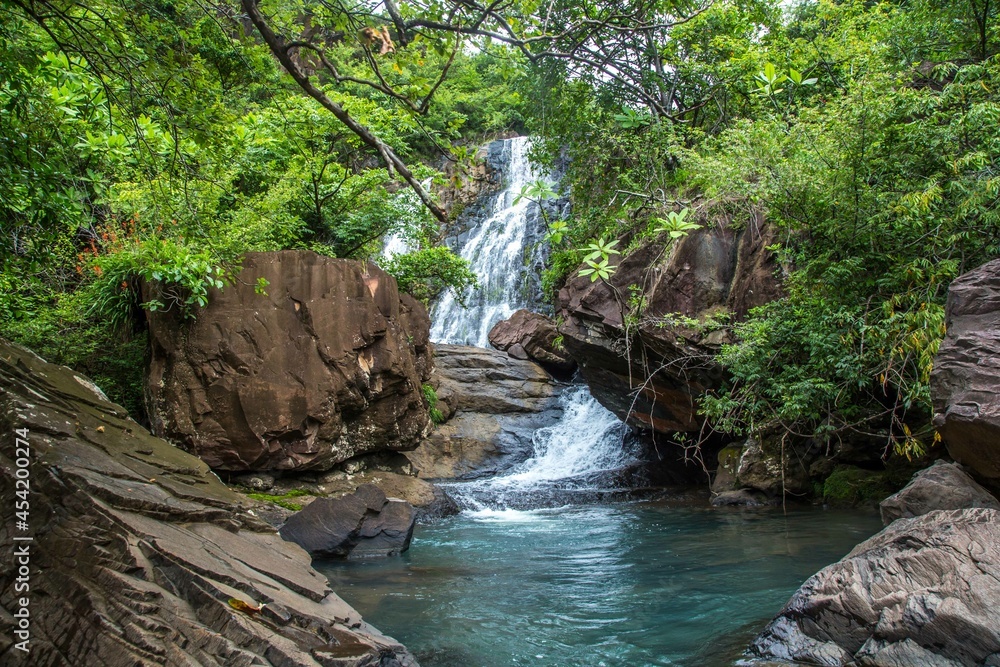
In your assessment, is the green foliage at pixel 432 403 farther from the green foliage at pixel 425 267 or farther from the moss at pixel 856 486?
the moss at pixel 856 486

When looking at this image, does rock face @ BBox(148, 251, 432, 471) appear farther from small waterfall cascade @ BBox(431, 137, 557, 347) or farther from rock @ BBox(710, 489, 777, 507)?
small waterfall cascade @ BBox(431, 137, 557, 347)

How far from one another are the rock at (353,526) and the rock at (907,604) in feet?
16.4

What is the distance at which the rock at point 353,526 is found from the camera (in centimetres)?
841

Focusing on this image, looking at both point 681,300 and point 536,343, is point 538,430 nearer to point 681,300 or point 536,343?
point 536,343

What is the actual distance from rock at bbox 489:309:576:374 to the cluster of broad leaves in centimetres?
658

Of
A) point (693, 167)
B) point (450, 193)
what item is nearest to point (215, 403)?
point (693, 167)

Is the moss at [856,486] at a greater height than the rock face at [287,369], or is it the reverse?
the rock face at [287,369]

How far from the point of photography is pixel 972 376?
6008 mm

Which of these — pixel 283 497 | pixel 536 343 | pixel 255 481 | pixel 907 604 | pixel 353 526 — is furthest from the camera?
pixel 536 343

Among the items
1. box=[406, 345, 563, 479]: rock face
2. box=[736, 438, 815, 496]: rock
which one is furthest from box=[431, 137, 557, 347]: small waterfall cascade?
box=[736, 438, 815, 496]: rock

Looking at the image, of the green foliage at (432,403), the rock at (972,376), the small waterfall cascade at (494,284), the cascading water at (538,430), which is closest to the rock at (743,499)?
the cascading water at (538,430)

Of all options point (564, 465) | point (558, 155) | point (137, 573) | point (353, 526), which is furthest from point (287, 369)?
point (137, 573)

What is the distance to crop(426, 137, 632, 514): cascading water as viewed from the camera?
13.4 metres

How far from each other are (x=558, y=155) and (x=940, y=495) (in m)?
7.29
